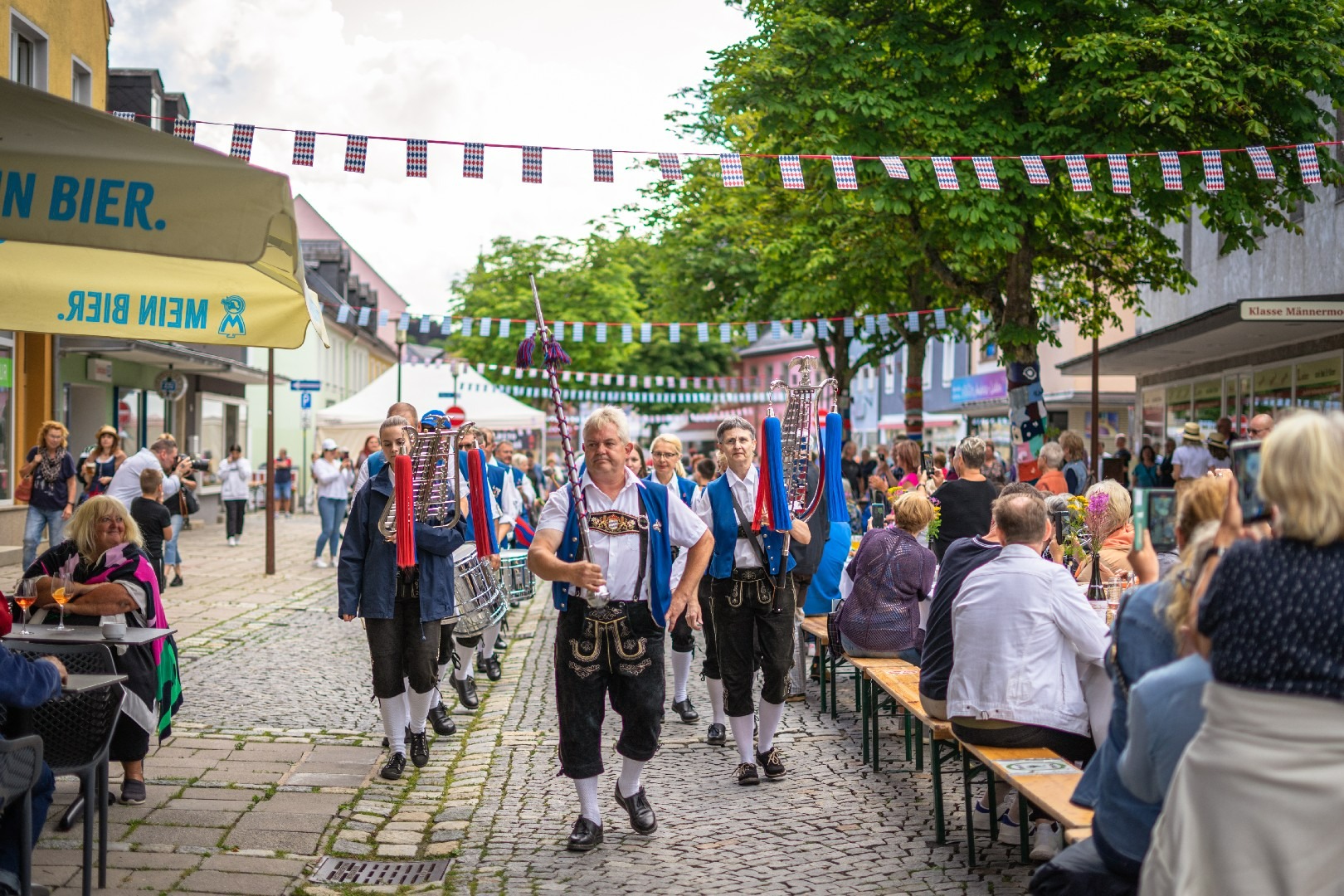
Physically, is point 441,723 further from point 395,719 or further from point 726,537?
point 726,537

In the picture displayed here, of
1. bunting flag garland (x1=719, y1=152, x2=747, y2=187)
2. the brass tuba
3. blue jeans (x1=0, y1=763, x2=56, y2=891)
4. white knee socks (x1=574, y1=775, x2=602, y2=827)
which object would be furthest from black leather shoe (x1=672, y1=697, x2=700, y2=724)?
bunting flag garland (x1=719, y1=152, x2=747, y2=187)

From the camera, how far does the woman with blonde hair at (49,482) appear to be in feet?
46.3

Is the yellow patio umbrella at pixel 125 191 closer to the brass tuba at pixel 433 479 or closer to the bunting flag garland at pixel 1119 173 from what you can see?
the brass tuba at pixel 433 479

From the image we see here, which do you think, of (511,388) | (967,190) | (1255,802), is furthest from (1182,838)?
(511,388)

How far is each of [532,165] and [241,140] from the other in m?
2.40

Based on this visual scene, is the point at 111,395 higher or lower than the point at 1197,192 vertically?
lower

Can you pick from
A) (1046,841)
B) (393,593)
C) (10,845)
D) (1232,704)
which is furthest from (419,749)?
(1232,704)

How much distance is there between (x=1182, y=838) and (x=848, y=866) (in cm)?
279

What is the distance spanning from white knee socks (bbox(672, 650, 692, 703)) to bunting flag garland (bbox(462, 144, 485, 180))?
4.71 meters

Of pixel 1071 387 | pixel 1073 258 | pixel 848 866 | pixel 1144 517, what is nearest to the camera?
pixel 1144 517

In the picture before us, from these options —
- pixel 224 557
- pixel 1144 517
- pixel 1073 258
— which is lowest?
pixel 224 557

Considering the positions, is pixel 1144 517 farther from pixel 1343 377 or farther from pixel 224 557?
pixel 224 557

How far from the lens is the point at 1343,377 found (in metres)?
17.1

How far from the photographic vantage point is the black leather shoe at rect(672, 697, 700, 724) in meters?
8.85
